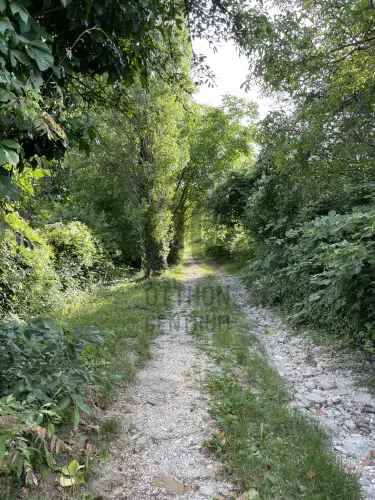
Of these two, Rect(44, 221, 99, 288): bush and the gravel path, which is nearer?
the gravel path

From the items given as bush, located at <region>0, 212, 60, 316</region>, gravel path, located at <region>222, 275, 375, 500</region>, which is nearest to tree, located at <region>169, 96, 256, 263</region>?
bush, located at <region>0, 212, 60, 316</region>

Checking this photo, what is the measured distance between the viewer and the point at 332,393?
467 cm

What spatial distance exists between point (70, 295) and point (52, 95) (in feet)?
26.1

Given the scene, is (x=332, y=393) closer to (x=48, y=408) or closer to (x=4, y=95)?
(x=48, y=408)

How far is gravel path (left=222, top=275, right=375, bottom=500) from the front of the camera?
3445 millimetres

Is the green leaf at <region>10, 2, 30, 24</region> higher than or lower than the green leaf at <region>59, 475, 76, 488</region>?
higher

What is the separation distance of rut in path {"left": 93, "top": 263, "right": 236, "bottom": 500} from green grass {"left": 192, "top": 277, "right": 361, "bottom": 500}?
181 millimetres

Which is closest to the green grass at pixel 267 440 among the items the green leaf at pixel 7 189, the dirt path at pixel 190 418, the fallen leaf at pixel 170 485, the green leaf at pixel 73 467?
the dirt path at pixel 190 418

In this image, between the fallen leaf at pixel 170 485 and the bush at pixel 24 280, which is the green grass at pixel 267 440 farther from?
→ the bush at pixel 24 280

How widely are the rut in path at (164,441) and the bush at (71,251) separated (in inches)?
249

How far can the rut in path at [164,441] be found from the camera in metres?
2.71

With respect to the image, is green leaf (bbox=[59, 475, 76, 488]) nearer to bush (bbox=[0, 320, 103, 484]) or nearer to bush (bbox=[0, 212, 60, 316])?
bush (bbox=[0, 320, 103, 484])

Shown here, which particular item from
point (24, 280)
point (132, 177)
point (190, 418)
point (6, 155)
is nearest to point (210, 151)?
point (132, 177)

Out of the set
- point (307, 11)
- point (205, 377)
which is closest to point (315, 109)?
point (307, 11)
